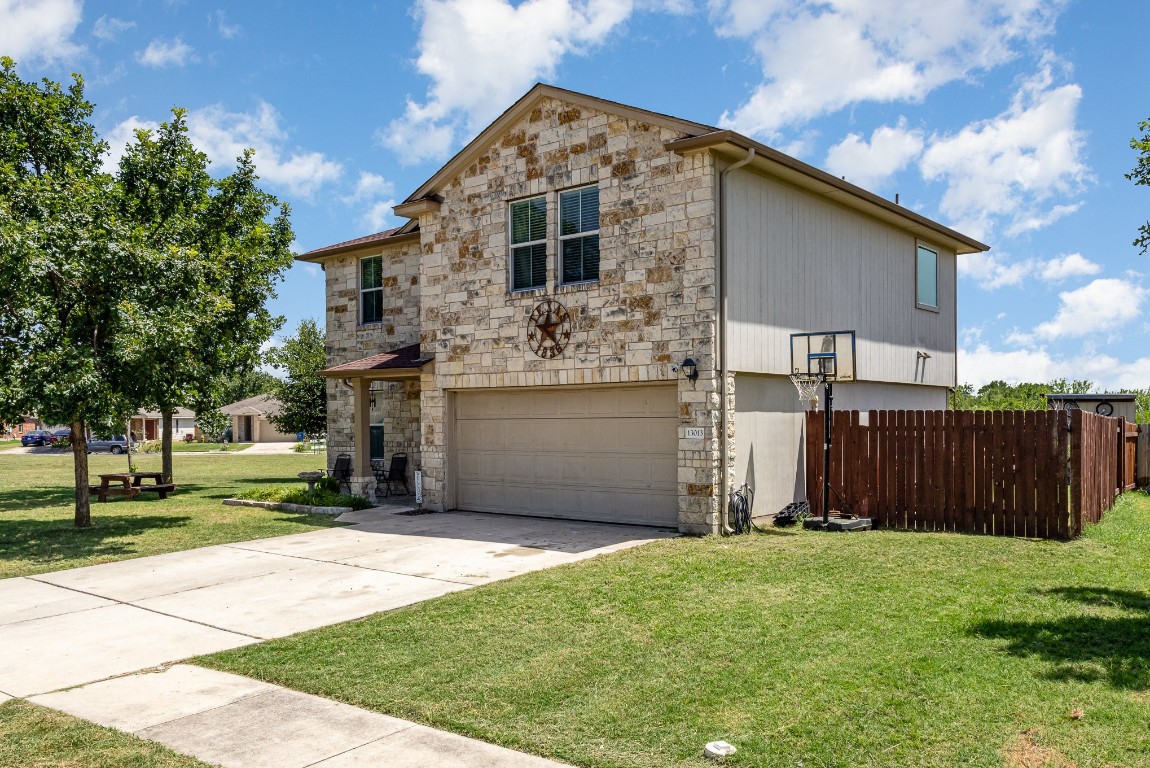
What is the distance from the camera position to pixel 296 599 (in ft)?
29.2

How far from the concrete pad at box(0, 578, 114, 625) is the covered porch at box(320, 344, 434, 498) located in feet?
23.7

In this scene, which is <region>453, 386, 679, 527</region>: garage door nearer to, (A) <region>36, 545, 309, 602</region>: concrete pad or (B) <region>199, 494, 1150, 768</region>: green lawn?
(B) <region>199, 494, 1150, 768</region>: green lawn

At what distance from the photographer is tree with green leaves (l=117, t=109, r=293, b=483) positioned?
13367 mm

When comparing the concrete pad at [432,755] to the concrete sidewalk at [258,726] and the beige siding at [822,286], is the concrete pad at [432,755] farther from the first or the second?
the beige siding at [822,286]

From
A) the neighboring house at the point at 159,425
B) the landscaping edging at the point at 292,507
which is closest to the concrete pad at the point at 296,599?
the landscaping edging at the point at 292,507

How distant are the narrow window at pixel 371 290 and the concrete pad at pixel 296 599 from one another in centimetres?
1032

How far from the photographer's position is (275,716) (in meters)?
5.48

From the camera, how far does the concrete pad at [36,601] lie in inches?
333

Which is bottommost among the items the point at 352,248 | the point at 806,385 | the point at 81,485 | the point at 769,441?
the point at 81,485

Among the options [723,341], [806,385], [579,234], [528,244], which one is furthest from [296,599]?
[806,385]

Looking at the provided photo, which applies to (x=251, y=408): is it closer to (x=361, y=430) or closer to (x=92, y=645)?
(x=361, y=430)

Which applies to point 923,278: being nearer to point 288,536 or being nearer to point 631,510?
point 631,510

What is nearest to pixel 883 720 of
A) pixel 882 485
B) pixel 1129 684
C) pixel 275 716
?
pixel 1129 684

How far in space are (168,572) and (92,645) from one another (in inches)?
133
